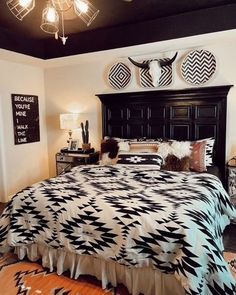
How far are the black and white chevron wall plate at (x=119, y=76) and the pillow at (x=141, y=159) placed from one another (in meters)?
1.31

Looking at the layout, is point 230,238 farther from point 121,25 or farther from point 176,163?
point 121,25

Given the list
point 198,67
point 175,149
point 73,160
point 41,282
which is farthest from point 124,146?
point 41,282

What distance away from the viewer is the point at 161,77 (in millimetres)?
3844

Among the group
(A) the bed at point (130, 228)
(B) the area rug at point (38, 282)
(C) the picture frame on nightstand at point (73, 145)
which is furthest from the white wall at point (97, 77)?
(B) the area rug at point (38, 282)

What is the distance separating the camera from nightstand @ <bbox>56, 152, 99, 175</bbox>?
418 centimetres

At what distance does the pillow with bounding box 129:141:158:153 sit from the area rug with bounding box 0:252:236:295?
1633 mm

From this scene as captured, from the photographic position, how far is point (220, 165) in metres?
3.54

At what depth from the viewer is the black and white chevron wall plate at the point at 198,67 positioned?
139 inches

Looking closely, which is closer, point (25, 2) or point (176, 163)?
point (25, 2)

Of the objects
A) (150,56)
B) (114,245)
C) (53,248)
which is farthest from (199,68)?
(53,248)

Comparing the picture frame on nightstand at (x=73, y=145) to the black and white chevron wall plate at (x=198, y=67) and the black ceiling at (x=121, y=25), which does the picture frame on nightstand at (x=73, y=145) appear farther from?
the black and white chevron wall plate at (x=198, y=67)

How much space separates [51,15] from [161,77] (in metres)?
2.03

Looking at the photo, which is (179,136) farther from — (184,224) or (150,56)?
(184,224)

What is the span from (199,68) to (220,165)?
1.41 m
